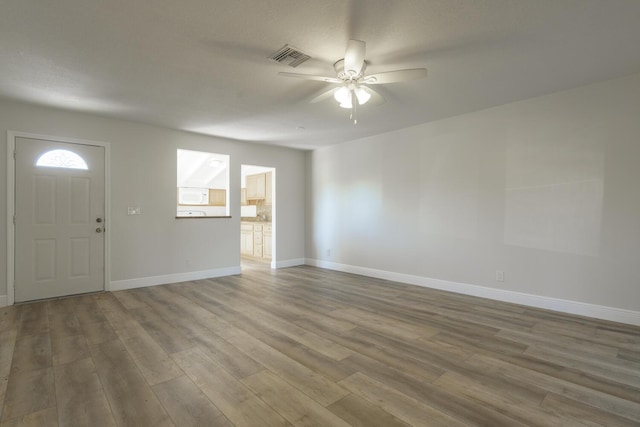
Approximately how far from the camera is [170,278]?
5020 mm

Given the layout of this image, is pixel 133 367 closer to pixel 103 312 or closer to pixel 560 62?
pixel 103 312

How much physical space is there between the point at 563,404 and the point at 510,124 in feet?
10.9

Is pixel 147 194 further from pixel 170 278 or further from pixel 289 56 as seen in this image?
pixel 289 56

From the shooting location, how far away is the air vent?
2.56 meters

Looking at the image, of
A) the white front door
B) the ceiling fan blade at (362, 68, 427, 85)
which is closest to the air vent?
the ceiling fan blade at (362, 68, 427, 85)

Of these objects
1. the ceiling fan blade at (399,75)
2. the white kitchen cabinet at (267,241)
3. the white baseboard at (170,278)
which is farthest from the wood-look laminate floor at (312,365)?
the white kitchen cabinet at (267,241)

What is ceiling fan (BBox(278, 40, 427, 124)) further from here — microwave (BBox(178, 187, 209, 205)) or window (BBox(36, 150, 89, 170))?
microwave (BBox(178, 187, 209, 205))

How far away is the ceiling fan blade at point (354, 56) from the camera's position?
7.35 feet

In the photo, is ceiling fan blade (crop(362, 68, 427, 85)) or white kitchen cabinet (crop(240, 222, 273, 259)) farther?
white kitchen cabinet (crop(240, 222, 273, 259))

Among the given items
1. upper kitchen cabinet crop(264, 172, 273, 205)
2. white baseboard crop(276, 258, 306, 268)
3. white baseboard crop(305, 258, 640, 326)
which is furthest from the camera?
upper kitchen cabinet crop(264, 172, 273, 205)

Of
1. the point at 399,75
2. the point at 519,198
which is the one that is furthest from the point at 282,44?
the point at 519,198

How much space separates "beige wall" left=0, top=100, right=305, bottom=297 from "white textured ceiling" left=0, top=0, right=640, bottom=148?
1.17 feet

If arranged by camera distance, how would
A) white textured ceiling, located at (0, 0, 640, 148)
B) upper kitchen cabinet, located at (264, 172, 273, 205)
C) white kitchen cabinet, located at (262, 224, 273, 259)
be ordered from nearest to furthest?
white textured ceiling, located at (0, 0, 640, 148), white kitchen cabinet, located at (262, 224, 273, 259), upper kitchen cabinet, located at (264, 172, 273, 205)

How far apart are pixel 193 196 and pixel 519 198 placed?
8413mm
